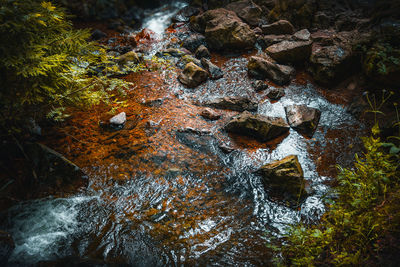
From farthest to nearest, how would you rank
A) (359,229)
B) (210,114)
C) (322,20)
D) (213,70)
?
1. (322,20)
2. (213,70)
3. (210,114)
4. (359,229)

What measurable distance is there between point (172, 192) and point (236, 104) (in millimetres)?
3150

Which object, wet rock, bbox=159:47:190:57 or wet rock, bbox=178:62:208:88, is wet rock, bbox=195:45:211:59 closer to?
wet rock, bbox=159:47:190:57

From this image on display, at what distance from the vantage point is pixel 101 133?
4.53 m

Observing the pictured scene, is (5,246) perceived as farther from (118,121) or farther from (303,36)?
(303,36)

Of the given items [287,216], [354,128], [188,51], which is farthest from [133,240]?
[188,51]

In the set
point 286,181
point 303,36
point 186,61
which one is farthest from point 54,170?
point 303,36

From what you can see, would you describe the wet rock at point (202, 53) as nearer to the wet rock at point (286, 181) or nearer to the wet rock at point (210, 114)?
the wet rock at point (210, 114)

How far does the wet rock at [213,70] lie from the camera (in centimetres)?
658

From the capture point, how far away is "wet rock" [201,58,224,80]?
259 inches

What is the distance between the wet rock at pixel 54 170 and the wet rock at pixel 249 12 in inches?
343

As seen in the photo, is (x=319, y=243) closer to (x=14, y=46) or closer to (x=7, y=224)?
(x=7, y=224)

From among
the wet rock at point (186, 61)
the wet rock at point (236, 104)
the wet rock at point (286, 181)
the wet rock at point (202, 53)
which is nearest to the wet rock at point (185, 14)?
the wet rock at point (202, 53)

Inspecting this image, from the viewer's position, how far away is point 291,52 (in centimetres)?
650

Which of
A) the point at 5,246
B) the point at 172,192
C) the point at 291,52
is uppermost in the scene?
the point at 5,246
